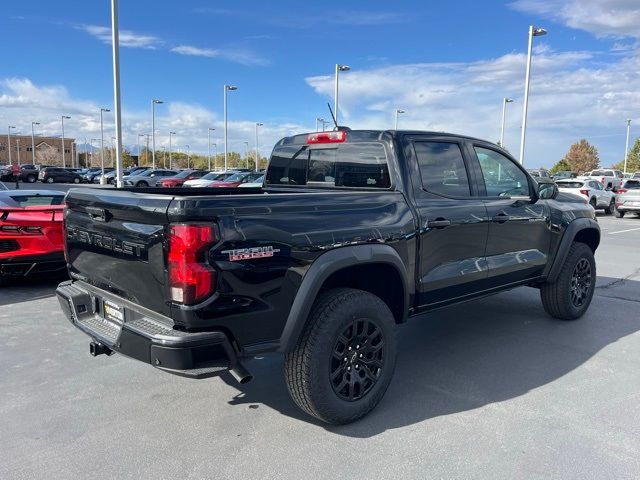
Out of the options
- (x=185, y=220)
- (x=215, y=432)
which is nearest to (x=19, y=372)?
(x=215, y=432)

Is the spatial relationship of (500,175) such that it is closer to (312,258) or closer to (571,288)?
(571,288)

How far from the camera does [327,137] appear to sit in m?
4.47

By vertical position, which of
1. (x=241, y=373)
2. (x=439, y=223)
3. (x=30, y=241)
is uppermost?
(x=439, y=223)

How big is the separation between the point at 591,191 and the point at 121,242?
23.1 meters

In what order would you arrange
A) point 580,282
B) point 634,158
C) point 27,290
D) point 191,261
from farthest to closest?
point 634,158 < point 27,290 < point 580,282 < point 191,261

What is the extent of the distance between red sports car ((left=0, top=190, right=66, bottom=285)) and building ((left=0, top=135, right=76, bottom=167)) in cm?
10013

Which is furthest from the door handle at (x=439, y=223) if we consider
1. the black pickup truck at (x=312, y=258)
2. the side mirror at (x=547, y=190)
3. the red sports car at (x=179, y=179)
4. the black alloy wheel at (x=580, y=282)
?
the red sports car at (x=179, y=179)

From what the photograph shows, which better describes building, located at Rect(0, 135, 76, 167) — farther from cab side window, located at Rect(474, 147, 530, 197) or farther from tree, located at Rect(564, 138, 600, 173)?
cab side window, located at Rect(474, 147, 530, 197)

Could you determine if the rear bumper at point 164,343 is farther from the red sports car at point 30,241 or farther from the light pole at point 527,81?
the light pole at point 527,81

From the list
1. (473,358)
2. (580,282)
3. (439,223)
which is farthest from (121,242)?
(580,282)

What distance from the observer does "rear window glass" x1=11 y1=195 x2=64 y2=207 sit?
754 centimetres

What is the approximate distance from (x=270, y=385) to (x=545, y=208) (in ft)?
10.2

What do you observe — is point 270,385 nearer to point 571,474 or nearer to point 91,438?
point 91,438

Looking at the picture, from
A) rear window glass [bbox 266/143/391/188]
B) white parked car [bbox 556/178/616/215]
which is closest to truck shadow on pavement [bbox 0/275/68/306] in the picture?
rear window glass [bbox 266/143/391/188]
